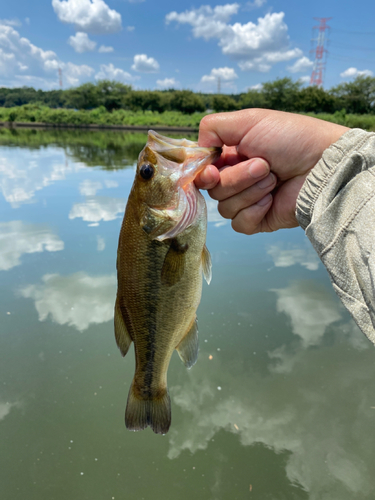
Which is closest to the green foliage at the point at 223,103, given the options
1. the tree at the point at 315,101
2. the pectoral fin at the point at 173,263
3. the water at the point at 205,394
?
the tree at the point at 315,101

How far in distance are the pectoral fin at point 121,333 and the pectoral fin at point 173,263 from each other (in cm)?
30

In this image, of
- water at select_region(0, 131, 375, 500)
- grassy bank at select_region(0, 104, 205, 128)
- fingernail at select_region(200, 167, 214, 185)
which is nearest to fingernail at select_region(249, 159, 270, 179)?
fingernail at select_region(200, 167, 214, 185)

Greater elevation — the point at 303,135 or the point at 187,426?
the point at 303,135

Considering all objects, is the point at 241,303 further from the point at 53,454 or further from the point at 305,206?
the point at 305,206

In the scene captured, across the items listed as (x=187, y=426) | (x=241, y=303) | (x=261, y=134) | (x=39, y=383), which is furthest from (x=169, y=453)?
(x=261, y=134)

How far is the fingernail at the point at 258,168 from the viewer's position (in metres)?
2.07

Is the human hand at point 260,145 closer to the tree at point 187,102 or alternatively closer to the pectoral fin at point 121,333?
the pectoral fin at point 121,333

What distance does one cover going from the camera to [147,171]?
1688 millimetres

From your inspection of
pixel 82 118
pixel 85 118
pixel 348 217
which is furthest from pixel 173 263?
pixel 85 118

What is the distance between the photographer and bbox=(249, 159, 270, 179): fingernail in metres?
2.07

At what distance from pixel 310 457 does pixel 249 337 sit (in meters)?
1.54

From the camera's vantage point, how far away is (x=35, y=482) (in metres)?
2.76

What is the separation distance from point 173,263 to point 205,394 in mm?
2308

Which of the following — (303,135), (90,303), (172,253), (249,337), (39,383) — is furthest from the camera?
(90,303)
